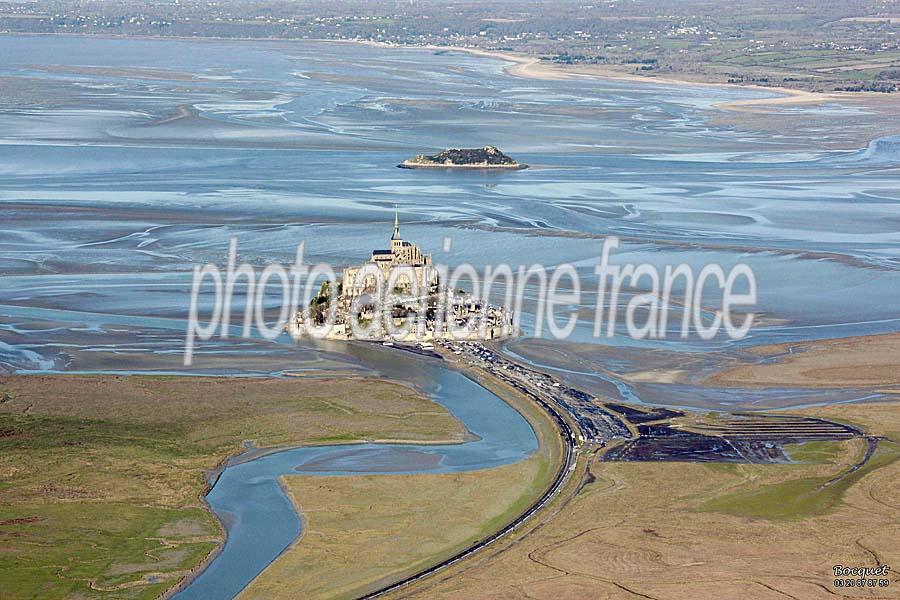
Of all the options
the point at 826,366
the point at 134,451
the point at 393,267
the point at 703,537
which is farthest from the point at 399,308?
the point at 703,537

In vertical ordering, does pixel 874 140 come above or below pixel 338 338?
above

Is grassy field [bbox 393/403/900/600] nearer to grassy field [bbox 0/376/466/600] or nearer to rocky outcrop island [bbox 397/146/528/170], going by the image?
grassy field [bbox 0/376/466/600]

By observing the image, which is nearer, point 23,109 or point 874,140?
point 874,140

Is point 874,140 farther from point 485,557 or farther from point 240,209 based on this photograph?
point 485,557

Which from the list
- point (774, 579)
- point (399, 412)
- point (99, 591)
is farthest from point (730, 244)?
point (99, 591)

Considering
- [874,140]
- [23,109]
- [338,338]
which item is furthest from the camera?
[23,109]

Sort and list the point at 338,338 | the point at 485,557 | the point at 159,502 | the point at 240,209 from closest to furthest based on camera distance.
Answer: the point at 485,557 → the point at 159,502 → the point at 338,338 → the point at 240,209

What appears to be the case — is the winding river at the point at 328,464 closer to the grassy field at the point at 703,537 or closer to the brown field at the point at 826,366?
the grassy field at the point at 703,537
